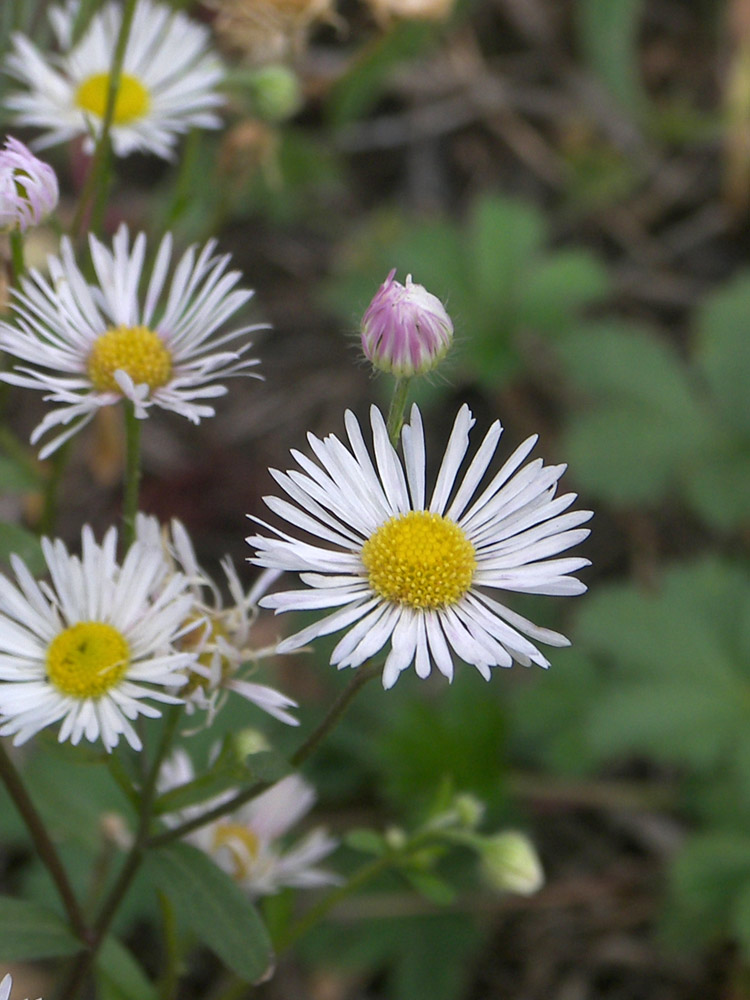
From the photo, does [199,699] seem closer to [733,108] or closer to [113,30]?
[113,30]

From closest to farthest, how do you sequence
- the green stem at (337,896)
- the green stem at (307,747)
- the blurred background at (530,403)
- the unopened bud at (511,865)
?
the green stem at (307,747), the green stem at (337,896), the unopened bud at (511,865), the blurred background at (530,403)

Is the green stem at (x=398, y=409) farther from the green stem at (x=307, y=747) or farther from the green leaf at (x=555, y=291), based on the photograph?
the green leaf at (x=555, y=291)

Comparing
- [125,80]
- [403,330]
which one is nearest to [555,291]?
[125,80]

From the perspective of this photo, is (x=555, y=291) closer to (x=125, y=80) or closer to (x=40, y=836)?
(x=125, y=80)

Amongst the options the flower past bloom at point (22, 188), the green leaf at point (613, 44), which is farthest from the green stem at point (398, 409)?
the green leaf at point (613, 44)

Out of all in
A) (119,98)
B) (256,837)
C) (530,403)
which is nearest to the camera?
(256,837)

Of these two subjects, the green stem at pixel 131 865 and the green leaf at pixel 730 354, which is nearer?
the green stem at pixel 131 865

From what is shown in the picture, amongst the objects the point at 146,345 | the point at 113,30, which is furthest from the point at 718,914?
the point at 113,30
